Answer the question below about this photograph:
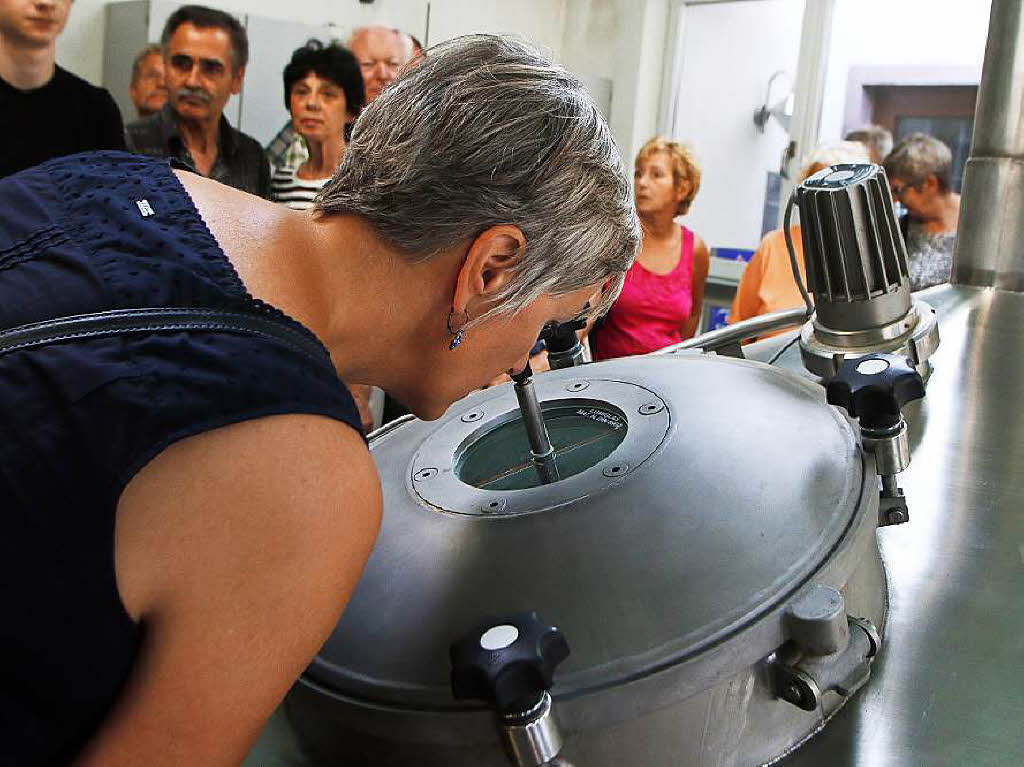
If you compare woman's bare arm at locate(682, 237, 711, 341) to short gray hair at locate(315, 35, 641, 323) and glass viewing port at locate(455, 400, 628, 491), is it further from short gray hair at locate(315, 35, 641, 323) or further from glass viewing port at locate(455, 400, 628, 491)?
short gray hair at locate(315, 35, 641, 323)

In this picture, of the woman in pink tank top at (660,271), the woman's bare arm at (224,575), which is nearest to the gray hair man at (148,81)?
the woman in pink tank top at (660,271)

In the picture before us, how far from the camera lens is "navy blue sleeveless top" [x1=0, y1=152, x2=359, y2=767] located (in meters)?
0.56

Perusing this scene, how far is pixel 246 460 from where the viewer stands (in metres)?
0.57

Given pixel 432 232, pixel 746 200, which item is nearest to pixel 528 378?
pixel 432 232

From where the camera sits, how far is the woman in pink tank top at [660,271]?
2857 mm

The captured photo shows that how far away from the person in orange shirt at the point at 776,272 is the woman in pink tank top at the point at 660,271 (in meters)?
0.41

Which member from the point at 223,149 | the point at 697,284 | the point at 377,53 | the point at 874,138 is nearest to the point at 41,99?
the point at 223,149

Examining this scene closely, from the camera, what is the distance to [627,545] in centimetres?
78

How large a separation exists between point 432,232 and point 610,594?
1.00ft

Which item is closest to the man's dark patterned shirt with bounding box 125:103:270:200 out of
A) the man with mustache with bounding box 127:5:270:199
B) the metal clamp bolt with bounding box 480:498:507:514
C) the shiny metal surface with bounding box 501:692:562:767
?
the man with mustache with bounding box 127:5:270:199

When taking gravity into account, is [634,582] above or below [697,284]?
above

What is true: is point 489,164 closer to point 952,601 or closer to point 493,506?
point 493,506

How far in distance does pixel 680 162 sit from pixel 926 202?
2.51 ft

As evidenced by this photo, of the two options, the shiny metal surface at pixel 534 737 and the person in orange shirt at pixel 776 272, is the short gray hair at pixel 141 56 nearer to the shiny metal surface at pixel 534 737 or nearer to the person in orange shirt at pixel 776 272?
the person in orange shirt at pixel 776 272
